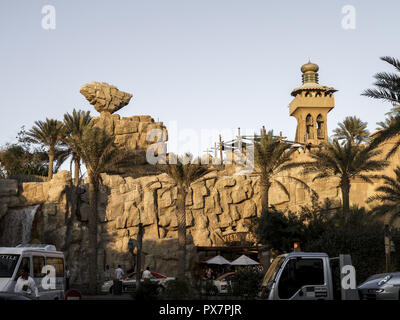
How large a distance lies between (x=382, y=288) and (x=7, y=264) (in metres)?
10.1

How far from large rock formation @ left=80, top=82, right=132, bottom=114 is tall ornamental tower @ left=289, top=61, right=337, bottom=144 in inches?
1076

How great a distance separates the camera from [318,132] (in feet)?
251

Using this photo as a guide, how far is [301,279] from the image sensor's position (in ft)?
38.8

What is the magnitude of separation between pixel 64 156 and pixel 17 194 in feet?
25.5

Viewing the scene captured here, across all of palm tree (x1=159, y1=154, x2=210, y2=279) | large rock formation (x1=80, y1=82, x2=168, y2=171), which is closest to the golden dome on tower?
large rock formation (x1=80, y1=82, x2=168, y2=171)

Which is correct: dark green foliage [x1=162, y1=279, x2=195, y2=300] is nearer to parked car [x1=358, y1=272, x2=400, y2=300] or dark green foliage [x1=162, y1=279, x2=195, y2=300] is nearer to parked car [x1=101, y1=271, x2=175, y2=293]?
parked car [x1=358, y1=272, x2=400, y2=300]

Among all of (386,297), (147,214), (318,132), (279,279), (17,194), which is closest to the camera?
(279,279)

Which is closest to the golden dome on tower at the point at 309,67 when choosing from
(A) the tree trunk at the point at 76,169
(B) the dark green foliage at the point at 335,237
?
(A) the tree trunk at the point at 76,169

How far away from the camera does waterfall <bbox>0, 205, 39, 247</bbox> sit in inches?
1673

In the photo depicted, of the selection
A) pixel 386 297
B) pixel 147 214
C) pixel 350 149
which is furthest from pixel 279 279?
pixel 147 214

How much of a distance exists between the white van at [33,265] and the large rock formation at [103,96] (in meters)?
48.4

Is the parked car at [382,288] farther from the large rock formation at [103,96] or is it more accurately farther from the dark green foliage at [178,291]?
the large rock formation at [103,96]

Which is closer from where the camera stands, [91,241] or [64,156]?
[91,241]
